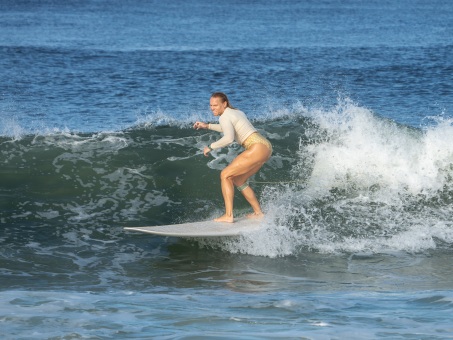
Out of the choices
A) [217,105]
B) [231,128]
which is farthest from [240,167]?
[217,105]

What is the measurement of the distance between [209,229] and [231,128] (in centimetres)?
132

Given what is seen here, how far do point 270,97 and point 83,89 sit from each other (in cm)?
577

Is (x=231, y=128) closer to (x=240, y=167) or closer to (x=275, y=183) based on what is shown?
(x=240, y=167)

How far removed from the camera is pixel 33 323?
7383 millimetres

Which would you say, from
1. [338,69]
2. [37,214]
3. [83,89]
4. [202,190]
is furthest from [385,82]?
[37,214]

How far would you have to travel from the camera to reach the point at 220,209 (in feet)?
43.1

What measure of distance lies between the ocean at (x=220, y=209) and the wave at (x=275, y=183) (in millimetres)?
35

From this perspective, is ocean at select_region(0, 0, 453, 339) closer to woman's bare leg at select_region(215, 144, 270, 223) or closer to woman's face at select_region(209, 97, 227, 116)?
woman's bare leg at select_region(215, 144, 270, 223)

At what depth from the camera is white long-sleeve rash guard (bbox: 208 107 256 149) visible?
33.9ft

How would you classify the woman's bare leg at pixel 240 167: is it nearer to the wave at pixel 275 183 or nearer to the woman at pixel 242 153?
the woman at pixel 242 153

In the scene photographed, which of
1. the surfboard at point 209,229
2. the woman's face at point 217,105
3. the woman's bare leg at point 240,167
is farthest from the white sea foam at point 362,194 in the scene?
the woman's face at point 217,105

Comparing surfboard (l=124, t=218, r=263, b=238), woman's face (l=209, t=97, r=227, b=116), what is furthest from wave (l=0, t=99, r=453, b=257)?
woman's face (l=209, t=97, r=227, b=116)

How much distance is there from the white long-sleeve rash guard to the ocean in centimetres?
121

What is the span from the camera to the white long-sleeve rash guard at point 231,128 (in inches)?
407
